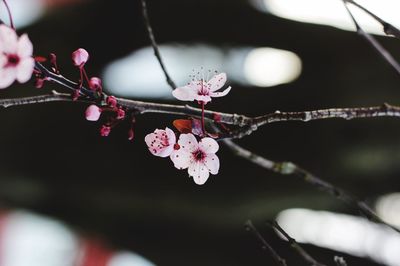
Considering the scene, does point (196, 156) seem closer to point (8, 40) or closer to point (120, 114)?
point (120, 114)

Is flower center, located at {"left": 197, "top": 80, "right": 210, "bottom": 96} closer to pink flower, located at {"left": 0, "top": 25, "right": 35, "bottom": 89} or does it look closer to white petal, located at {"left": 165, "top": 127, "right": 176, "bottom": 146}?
white petal, located at {"left": 165, "top": 127, "right": 176, "bottom": 146}

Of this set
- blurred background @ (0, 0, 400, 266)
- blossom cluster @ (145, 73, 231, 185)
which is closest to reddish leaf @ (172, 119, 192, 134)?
blossom cluster @ (145, 73, 231, 185)

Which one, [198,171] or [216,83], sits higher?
[216,83]

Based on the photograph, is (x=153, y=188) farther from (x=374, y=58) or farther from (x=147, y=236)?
(x=374, y=58)

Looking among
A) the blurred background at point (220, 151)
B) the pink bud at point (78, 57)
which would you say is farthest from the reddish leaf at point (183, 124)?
the blurred background at point (220, 151)

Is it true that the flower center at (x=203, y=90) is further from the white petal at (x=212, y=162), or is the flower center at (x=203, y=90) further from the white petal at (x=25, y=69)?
the white petal at (x=25, y=69)

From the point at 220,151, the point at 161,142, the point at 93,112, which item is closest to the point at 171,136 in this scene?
the point at 161,142

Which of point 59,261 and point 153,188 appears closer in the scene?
point 153,188

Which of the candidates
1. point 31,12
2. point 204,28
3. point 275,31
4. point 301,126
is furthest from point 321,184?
point 31,12
